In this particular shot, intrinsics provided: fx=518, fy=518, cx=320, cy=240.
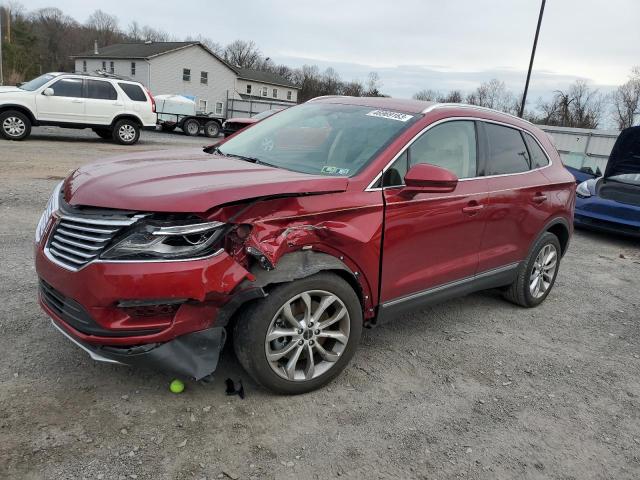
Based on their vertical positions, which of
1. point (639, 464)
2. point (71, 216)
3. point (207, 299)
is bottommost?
point (639, 464)

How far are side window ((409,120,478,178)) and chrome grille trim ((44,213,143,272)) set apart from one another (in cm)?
196

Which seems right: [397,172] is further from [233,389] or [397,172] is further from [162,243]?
[233,389]

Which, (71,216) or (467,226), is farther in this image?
(467,226)

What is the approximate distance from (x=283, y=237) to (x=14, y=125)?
47.4 ft

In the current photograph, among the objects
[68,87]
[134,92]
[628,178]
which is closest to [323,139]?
[628,178]

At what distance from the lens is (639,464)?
114 inches

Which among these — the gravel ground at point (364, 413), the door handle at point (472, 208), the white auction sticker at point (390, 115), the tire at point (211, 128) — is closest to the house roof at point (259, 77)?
the tire at point (211, 128)

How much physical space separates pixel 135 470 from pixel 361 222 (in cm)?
181

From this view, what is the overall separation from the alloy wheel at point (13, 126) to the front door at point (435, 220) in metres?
14.2

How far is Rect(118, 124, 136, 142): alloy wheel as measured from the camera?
651 inches

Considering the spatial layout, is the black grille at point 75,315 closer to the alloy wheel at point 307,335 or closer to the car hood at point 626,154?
the alloy wheel at point 307,335

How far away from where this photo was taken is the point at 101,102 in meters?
15.9

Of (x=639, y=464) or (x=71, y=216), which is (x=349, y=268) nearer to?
(x=71, y=216)

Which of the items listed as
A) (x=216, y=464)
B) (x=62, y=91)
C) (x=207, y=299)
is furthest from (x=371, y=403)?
(x=62, y=91)
